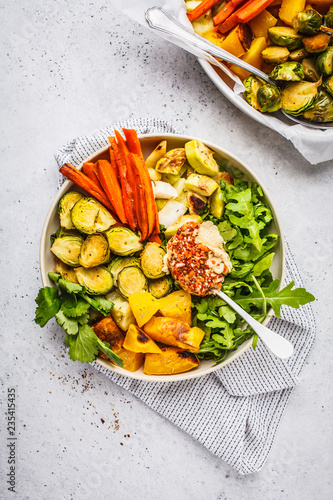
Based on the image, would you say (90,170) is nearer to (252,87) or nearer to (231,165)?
(231,165)

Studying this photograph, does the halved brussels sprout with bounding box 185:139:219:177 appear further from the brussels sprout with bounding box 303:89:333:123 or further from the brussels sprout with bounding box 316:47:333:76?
the brussels sprout with bounding box 316:47:333:76

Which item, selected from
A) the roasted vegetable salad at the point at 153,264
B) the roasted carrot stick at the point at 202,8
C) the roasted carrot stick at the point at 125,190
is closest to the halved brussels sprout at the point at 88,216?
the roasted vegetable salad at the point at 153,264

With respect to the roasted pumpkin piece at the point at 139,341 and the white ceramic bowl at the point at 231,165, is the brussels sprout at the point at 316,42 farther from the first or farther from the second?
the roasted pumpkin piece at the point at 139,341

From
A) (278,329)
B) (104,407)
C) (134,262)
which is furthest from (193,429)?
(134,262)

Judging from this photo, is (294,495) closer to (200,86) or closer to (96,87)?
(200,86)

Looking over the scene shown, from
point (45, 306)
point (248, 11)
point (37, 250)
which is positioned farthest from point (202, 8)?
point (45, 306)

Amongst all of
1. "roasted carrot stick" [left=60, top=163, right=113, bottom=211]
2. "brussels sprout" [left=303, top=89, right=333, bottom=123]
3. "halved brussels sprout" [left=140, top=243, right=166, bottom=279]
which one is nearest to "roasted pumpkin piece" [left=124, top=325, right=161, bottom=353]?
"halved brussels sprout" [left=140, top=243, right=166, bottom=279]
